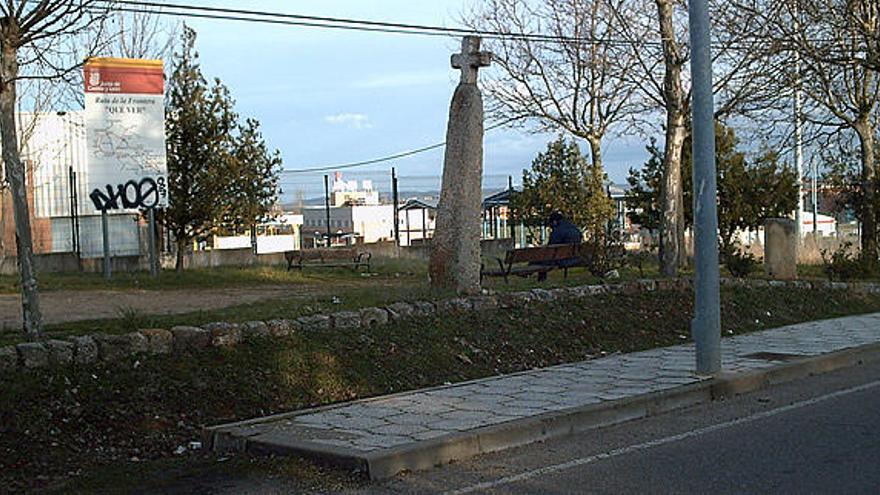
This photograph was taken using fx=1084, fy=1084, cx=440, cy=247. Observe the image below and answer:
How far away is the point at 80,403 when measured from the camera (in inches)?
358

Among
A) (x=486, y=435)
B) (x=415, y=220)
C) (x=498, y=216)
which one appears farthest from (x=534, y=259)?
(x=498, y=216)

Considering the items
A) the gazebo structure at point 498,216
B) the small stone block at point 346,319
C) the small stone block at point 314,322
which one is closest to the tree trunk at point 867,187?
the gazebo structure at point 498,216

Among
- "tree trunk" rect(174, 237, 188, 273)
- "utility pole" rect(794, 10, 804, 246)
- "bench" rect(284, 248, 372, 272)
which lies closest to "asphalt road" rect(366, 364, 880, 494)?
"utility pole" rect(794, 10, 804, 246)

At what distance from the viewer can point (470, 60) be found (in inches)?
601

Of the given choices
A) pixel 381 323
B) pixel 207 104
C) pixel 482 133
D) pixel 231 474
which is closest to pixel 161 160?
pixel 207 104

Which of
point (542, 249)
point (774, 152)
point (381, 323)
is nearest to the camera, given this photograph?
point (381, 323)

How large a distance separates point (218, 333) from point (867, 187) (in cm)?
2094

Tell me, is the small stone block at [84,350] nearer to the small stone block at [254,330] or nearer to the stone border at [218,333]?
the stone border at [218,333]

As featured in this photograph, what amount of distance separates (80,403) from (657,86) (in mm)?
17585

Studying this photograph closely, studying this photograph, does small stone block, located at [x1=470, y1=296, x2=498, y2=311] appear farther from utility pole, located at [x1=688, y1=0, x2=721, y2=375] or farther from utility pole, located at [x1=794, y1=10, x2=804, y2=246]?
utility pole, located at [x1=794, y1=10, x2=804, y2=246]

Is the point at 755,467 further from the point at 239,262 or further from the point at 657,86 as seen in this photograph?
the point at 239,262

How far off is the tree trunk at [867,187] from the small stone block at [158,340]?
20.7m

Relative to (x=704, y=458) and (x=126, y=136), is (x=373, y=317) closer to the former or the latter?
(x=704, y=458)

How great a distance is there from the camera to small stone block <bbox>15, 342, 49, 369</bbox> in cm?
921
